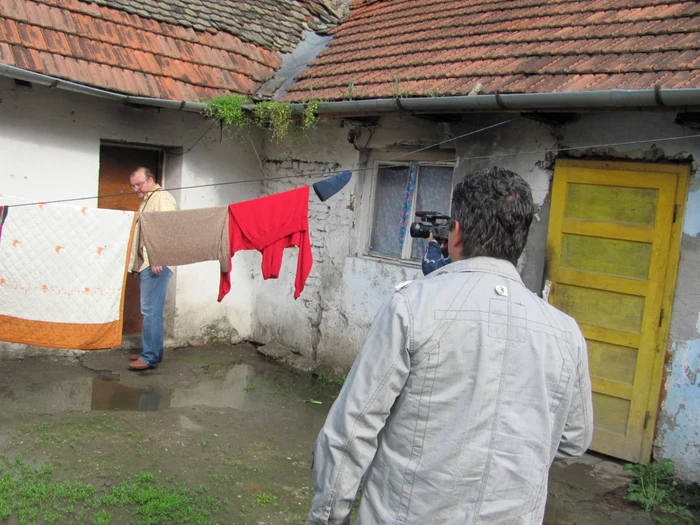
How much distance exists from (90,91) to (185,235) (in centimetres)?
190

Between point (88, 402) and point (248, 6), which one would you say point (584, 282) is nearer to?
point (88, 402)

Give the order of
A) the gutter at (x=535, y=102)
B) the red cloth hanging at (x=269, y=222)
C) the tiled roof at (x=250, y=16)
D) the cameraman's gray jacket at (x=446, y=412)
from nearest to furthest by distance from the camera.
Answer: the cameraman's gray jacket at (x=446, y=412), the gutter at (x=535, y=102), the red cloth hanging at (x=269, y=222), the tiled roof at (x=250, y=16)

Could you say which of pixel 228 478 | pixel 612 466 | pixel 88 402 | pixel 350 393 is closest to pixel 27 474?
pixel 228 478

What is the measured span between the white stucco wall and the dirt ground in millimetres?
817

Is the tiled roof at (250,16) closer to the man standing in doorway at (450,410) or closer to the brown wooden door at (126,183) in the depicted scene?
the brown wooden door at (126,183)

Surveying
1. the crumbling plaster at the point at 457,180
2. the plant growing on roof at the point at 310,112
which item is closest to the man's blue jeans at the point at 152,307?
the crumbling plaster at the point at 457,180

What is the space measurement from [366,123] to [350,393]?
5.05 metres

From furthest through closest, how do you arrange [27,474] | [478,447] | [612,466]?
[612,466]
[27,474]
[478,447]

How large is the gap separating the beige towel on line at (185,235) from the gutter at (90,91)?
169cm

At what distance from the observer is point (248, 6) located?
8.24 meters

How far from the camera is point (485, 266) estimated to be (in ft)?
6.38

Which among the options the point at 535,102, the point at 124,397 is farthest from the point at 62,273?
the point at 535,102

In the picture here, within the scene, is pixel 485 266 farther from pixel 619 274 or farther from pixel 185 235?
pixel 185 235

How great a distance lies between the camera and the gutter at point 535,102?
4.23 meters
